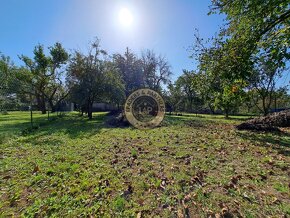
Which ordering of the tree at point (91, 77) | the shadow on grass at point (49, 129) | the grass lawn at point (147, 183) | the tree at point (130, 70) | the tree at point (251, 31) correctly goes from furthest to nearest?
1. the tree at point (130, 70)
2. the tree at point (91, 77)
3. the shadow on grass at point (49, 129)
4. the tree at point (251, 31)
5. the grass lawn at point (147, 183)

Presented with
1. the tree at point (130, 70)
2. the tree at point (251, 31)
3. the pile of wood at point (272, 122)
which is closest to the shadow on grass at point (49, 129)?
the tree at point (251, 31)

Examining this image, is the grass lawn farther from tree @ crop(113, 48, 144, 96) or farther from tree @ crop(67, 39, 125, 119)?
tree @ crop(113, 48, 144, 96)

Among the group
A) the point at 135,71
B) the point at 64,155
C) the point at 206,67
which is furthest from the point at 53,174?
the point at 135,71

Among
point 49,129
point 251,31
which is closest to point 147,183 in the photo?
point 251,31

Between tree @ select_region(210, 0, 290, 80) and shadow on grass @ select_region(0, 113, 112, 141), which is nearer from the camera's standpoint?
tree @ select_region(210, 0, 290, 80)

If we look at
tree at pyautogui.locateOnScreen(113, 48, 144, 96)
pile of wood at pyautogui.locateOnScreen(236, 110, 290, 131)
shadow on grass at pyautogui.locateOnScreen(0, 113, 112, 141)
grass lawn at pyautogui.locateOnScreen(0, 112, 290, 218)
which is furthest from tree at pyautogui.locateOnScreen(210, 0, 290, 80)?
tree at pyautogui.locateOnScreen(113, 48, 144, 96)

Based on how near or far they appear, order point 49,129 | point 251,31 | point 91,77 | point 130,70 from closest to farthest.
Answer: point 251,31
point 49,129
point 91,77
point 130,70

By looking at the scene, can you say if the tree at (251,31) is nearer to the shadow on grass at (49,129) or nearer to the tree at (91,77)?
the shadow on grass at (49,129)

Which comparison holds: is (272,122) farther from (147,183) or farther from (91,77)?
(91,77)

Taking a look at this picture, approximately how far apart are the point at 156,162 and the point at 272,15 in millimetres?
5181

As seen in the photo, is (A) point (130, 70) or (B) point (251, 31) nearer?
(B) point (251, 31)

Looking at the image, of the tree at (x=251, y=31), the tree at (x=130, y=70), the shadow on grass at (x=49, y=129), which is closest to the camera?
the tree at (x=251, y=31)

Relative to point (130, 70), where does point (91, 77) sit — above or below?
below

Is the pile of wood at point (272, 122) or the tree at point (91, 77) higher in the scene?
the tree at point (91, 77)
